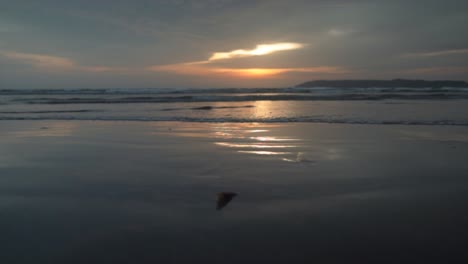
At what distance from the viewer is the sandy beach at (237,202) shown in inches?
102

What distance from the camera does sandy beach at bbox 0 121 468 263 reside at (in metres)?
2.59

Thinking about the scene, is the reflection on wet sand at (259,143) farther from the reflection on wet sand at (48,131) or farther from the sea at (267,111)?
the reflection on wet sand at (48,131)

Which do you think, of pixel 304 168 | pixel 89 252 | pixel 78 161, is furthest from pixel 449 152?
pixel 78 161

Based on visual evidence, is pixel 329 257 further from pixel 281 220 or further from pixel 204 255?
pixel 204 255

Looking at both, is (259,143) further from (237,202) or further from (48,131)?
(48,131)

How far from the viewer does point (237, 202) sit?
11.7 feet

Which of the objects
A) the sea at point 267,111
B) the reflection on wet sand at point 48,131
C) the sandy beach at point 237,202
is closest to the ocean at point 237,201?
the sandy beach at point 237,202

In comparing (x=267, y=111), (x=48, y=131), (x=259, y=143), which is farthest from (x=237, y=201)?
(x=267, y=111)

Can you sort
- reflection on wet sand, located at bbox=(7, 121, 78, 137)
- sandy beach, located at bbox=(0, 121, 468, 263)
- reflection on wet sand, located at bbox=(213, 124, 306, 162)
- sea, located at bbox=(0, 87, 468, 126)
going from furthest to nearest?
sea, located at bbox=(0, 87, 468, 126) → reflection on wet sand, located at bbox=(7, 121, 78, 137) → reflection on wet sand, located at bbox=(213, 124, 306, 162) → sandy beach, located at bbox=(0, 121, 468, 263)

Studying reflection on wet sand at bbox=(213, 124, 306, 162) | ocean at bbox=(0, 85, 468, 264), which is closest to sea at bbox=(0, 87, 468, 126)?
reflection on wet sand at bbox=(213, 124, 306, 162)

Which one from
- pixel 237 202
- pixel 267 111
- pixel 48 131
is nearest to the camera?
pixel 237 202

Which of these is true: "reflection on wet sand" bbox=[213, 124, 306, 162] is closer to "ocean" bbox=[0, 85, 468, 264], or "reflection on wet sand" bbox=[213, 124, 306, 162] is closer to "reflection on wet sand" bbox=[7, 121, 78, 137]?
"ocean" bbox=[0, 85, 468, 264]

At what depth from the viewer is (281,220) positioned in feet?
10.2

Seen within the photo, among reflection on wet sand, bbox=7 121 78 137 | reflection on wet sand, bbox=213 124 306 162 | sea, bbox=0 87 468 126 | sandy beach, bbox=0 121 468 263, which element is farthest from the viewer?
sea, bbox=0 87 468 126
